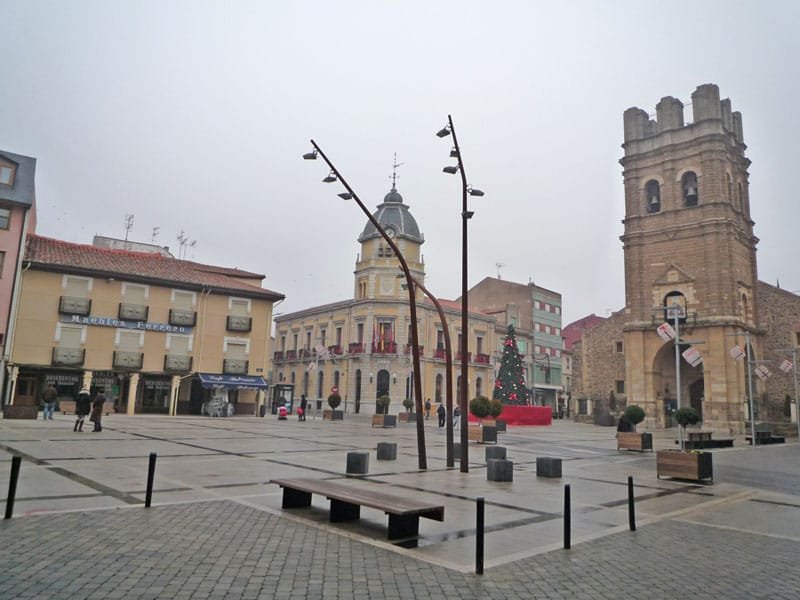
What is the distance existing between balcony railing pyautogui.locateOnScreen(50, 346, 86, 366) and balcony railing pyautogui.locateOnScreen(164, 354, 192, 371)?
4648 millimetres

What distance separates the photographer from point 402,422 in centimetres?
3809

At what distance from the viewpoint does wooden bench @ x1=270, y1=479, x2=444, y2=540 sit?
6.43 m

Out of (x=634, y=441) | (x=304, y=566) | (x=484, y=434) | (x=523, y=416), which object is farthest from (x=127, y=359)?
(x=304, y=566)

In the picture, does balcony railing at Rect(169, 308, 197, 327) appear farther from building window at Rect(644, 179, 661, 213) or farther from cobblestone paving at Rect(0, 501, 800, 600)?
building window at Rect(644, 179, 661, 213)

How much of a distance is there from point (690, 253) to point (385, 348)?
979 inches

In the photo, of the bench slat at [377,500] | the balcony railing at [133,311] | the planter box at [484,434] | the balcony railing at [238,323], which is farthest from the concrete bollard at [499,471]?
the balcony railing at [238,323]

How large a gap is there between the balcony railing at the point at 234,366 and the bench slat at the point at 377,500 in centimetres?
3246

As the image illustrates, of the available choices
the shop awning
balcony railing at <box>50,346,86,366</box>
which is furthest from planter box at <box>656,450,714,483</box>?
balcony railing at <box>50,346,86,366</box>

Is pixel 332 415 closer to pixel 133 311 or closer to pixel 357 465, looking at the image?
pixel 133 311

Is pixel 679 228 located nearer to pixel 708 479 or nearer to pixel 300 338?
pixel 708 479

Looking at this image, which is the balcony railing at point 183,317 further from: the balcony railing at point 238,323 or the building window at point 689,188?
the building window at point 689,188

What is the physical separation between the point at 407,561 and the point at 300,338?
187 feet

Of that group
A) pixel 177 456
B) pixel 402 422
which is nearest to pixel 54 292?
pixel 402 422

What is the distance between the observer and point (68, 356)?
3378 centimetres
